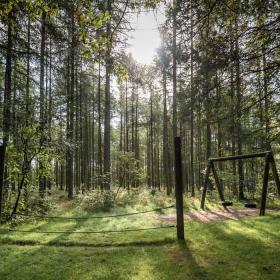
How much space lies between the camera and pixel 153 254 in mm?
5426

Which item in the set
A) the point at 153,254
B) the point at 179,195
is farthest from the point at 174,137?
the point at 153,254

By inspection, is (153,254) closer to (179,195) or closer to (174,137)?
(179,195)

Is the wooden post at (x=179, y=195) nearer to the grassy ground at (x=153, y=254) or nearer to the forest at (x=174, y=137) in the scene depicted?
the forest at (x=174, y=137)

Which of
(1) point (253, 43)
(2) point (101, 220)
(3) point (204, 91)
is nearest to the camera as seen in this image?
(1) point (253, 43)

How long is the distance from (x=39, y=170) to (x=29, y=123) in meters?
1.59

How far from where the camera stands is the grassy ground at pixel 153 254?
4512mm

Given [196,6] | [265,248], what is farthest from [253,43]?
[265,248]

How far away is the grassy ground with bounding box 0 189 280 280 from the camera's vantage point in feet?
14.8

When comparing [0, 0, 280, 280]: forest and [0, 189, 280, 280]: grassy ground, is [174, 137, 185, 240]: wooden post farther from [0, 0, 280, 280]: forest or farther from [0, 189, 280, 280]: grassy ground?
[0, 189, 280, 280]: grassy ground

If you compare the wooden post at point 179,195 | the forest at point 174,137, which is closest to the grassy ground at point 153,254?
the forest at point 174,137

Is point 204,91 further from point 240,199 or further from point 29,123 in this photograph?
point 240,199

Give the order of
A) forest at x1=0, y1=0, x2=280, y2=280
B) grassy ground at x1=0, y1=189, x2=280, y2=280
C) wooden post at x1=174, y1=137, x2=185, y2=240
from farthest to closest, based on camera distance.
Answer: wooden post at x1=174, y1=137, x2=185, y2=240, grassy ground at x1=0, y1=189, x2=280, y2=280, forest at x1=0, y1=0, x2=280, y2=280

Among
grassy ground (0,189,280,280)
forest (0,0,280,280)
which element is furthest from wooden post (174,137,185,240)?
grassy ground (0,189,280,280)

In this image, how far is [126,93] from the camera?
28578mm
